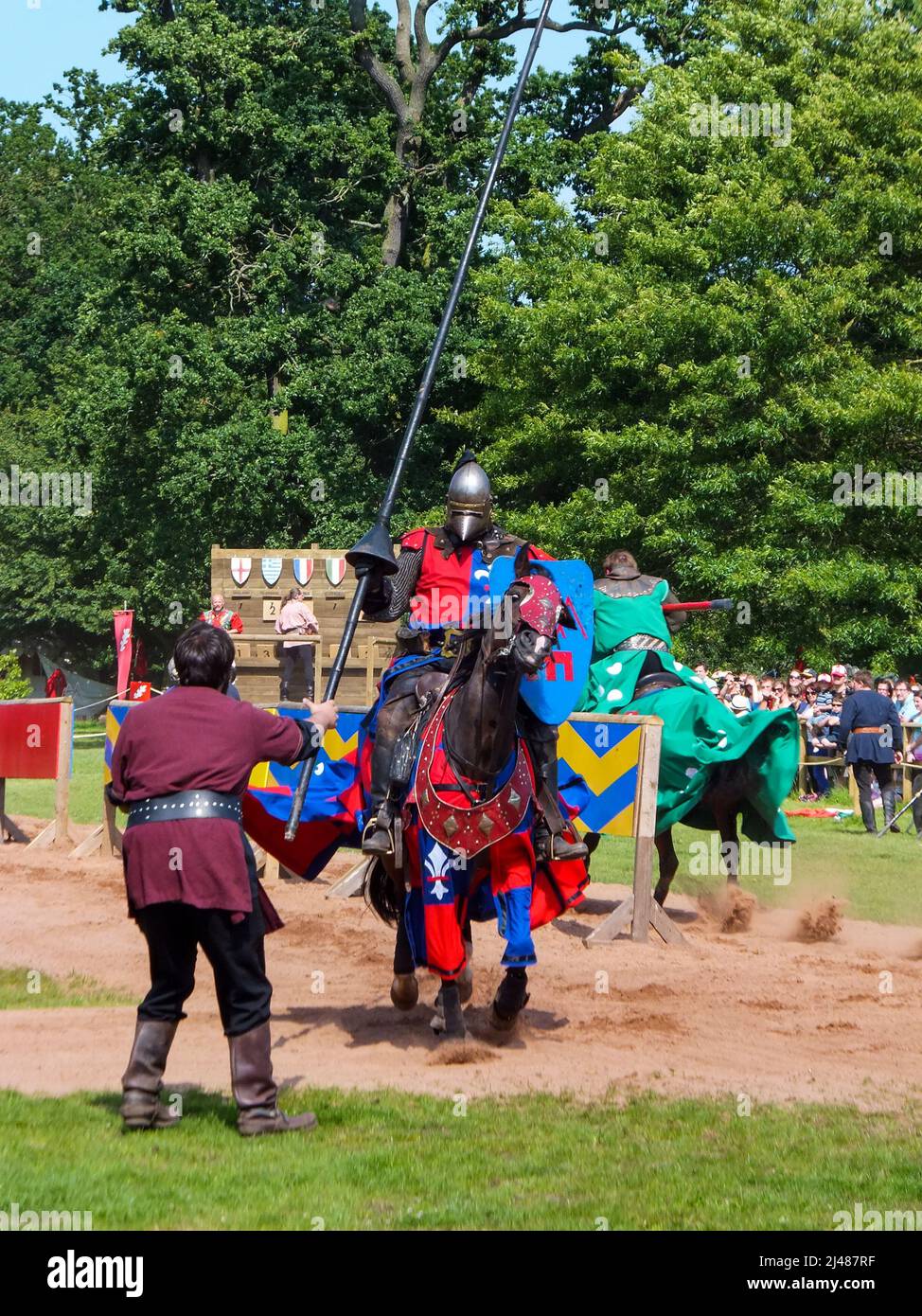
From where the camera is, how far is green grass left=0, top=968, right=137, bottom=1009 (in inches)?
362

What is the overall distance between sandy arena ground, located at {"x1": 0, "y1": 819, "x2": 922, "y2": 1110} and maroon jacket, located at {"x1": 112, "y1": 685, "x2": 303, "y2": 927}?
145 cm

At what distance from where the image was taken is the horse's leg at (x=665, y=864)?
1314 centimetres

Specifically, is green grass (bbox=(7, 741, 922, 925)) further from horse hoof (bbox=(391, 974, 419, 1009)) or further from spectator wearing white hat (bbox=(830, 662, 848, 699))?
horse hoof (bbox=(391, 974, 419, 1009))

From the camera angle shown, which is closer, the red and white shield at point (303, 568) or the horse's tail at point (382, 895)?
the horse's tail at point (382, 895)

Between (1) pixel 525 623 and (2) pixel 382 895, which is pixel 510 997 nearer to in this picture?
(2) pixel 382 895

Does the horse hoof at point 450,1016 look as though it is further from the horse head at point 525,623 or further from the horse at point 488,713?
the horse head at point 525,623

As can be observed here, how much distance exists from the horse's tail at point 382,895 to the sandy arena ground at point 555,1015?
0.52m

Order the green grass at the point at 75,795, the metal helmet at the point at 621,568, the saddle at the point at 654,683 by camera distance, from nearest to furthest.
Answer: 1. the saddle at the point at 654,683
2. the metal helmet at the point at 621,568
3. the green grass at the point at 75,795

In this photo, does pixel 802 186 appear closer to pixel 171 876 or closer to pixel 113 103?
pixel 113 103

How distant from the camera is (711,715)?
42.0 feet

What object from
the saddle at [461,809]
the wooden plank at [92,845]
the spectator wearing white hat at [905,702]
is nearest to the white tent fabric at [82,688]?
the spectator wearing white hat at [905,702]

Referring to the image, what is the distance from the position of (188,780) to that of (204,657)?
481 millimetres

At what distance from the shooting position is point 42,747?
16.1 meters
